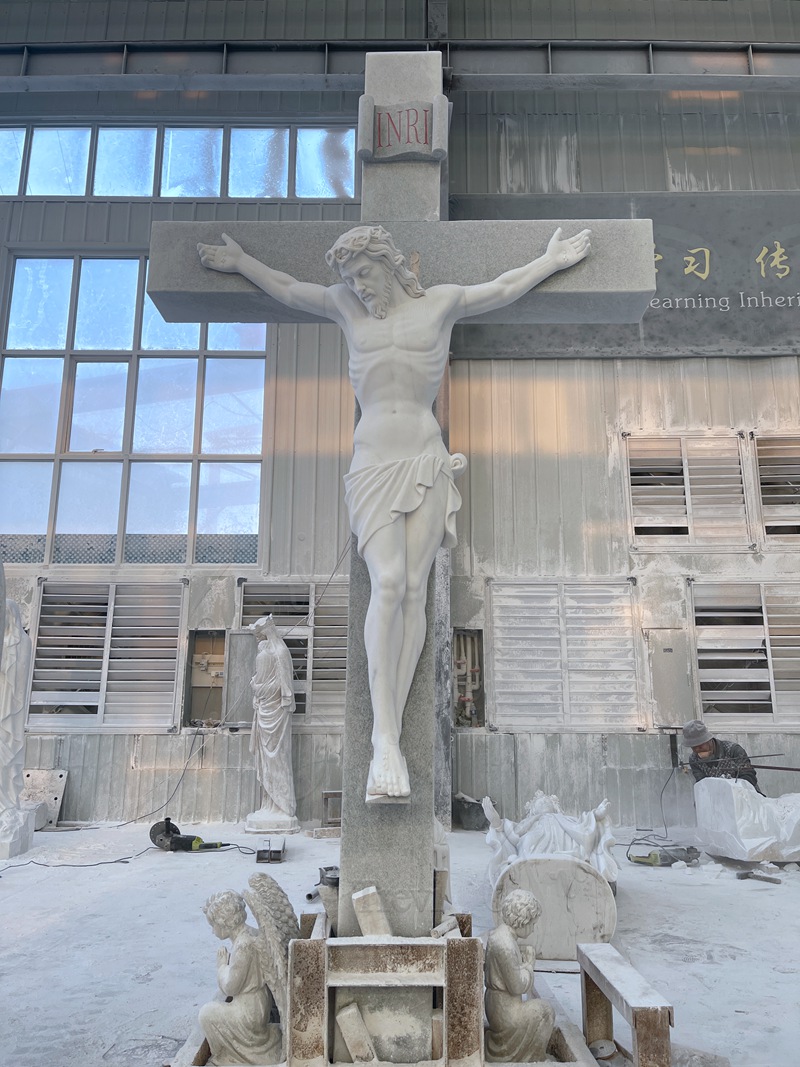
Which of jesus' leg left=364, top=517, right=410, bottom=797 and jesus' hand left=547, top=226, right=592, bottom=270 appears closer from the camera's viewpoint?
jesus' leg left=364, top=517, right=410, bottom=797

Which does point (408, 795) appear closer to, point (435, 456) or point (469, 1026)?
point (469, 1026)

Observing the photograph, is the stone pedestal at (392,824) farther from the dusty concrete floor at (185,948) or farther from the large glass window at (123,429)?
the large glass window at (123,429)

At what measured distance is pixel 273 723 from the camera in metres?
8.71

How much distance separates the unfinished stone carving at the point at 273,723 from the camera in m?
8.65

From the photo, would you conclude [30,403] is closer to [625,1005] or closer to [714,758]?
[714,758]

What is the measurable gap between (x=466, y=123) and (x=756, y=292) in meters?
4.38

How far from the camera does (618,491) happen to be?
387 inches

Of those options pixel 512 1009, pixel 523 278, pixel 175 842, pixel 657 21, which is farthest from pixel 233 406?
pixel 512 1009

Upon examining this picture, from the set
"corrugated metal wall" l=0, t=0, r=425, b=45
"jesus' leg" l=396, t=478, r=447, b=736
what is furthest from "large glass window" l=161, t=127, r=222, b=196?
"jesus' leg" l=396, t=478, r=447, b=736

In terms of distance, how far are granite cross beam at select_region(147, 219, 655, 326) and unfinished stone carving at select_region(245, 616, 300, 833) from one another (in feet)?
20.0

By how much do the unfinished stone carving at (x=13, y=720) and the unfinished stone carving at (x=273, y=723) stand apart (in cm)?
226

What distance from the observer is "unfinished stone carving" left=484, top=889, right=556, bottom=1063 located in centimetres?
230

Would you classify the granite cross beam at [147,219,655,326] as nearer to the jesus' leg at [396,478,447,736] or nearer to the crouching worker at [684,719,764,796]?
the jesus' leg at [396,478,447,736]

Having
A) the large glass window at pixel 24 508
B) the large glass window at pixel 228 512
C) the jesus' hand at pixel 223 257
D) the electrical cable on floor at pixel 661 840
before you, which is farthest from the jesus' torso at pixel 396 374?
the large glass window at pixel 24 508
